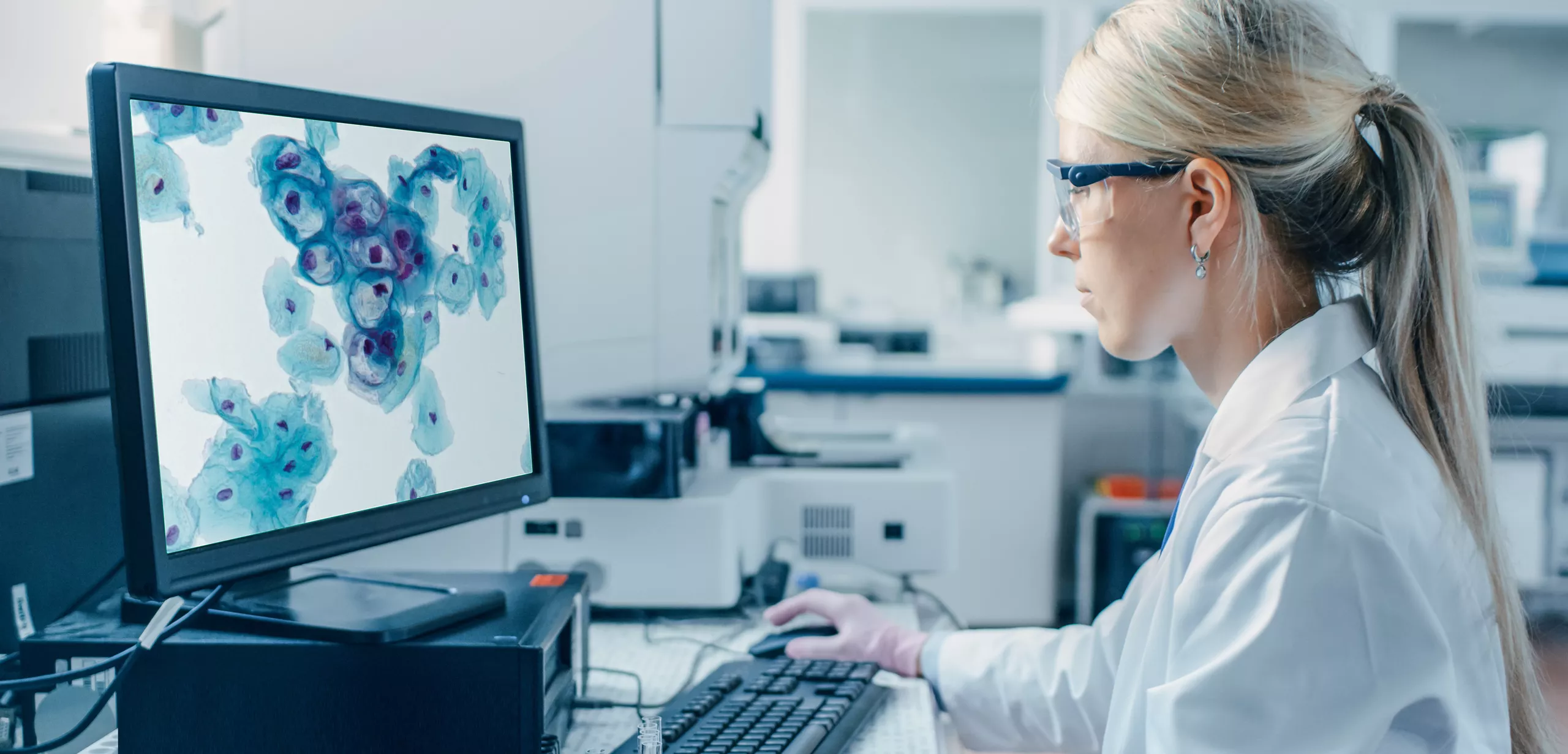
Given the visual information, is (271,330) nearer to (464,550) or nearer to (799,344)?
(464,550)

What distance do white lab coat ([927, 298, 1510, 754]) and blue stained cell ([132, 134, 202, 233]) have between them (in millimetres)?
650

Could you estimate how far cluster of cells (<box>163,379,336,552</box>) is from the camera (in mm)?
708

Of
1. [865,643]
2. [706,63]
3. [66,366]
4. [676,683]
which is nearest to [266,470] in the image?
[66,366]

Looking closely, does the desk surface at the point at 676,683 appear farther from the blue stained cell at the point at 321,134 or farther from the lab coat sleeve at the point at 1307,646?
the blue stained cell at the point at 321,134

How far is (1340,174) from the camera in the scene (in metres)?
0.86

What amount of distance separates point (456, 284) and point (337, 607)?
9.7 inches

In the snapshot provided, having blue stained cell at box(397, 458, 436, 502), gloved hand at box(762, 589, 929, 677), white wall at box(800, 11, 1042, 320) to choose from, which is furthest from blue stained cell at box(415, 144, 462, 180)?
white wall at box(800, 11, 1042, 320)

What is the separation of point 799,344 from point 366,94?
1.92 meters

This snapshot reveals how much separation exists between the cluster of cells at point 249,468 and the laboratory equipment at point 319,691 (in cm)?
9

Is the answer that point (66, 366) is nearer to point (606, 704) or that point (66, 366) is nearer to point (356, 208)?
point (356, 208)

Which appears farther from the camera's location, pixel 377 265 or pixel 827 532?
pixel 827 532

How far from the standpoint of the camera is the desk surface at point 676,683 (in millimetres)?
944

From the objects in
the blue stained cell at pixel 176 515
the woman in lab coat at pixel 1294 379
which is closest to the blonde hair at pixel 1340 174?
the woman in lab coat at pixel 1294 379

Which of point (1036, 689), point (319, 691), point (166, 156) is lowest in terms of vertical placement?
point (1036, 689)
